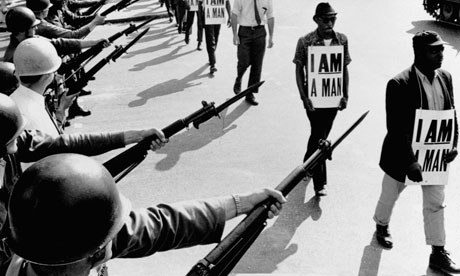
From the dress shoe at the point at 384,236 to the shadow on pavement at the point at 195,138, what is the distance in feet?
9.01

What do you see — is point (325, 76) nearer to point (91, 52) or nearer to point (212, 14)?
point (91, 52)

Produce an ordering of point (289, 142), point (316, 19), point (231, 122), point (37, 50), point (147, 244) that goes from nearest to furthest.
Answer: point (147, 244)
point (37, 50)
point (316, 19)
point (289, 142)
point (231, 122)

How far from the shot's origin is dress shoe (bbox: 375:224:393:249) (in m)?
4.37

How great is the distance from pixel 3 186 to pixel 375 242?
10.1 ft

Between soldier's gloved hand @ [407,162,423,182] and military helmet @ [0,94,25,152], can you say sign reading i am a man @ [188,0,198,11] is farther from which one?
military helmet @ [0,94,25,152]

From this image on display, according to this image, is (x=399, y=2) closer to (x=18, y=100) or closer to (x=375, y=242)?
(x=375, y=242)

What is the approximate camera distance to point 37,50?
13.4 ft

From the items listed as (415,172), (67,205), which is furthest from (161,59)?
(67,205)

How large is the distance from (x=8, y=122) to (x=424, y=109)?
116 inches

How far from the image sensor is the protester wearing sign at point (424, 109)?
3.89m

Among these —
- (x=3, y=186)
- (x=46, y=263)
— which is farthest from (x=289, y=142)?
(x=46, y=263)

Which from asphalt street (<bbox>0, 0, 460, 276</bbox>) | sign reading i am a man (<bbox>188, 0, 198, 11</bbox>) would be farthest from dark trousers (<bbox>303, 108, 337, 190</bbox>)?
sign reading i am a man (<bbox>188, 0, 198, 11</bbox>)

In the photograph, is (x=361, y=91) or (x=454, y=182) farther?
(x=361, y=91)

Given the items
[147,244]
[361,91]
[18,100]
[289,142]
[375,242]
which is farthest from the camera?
[361,91]
